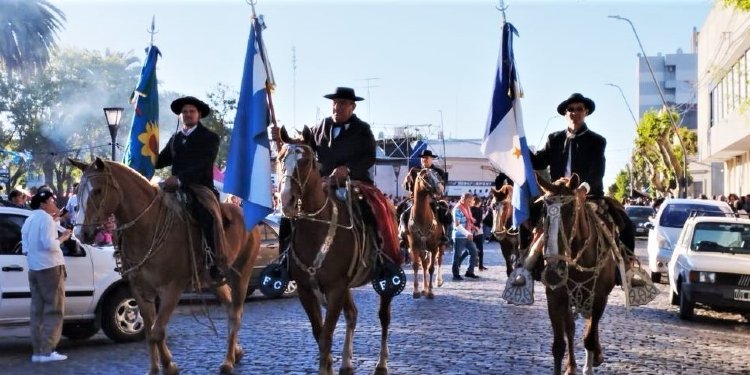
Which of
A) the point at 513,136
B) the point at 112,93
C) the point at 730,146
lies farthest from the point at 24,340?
the point at 112,93

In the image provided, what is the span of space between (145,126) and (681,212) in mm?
14898

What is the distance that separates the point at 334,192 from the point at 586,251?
255cm

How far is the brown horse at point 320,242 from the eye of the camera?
9.32 metres

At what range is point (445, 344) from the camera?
12930mm

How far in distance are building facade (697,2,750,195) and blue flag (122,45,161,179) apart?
27.0 metres

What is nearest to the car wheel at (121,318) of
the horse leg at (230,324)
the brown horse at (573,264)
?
the horse leg at (230,324)

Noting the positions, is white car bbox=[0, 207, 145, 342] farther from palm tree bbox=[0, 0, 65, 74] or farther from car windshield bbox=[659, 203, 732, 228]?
palm tree bbox=[0, 0, 65, 74]

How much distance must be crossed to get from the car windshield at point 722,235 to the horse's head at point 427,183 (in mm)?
4747

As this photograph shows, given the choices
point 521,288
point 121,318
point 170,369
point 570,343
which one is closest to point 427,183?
point 121,318

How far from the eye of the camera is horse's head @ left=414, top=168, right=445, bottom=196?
19.2 metres

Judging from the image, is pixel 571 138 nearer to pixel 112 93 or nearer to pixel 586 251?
pixel 586 251

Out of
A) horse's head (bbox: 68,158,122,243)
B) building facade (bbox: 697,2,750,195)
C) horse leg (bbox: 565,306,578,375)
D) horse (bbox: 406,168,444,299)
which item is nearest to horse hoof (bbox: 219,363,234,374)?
horse's head (bbox: 68,158,122,243)

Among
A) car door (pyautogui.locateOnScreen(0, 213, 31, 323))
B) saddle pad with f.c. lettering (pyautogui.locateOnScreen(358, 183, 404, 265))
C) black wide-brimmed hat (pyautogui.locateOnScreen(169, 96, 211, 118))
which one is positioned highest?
black wide-brimmed hat (pyautogui.locateOnScreen(169, 96, 211, 118))

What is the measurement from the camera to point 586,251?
10008 millimetres
